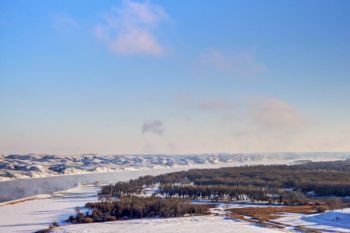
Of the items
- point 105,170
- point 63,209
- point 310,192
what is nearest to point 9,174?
point 105,170

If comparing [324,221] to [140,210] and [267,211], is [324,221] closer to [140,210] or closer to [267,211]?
[267,211]

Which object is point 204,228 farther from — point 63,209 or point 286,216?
point 63,209

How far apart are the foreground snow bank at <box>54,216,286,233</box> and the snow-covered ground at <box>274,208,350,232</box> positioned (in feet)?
9.03

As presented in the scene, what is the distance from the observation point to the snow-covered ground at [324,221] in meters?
23.9

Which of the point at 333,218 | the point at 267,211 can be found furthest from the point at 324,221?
the point at 267,211

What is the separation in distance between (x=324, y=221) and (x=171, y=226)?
857 centimetres

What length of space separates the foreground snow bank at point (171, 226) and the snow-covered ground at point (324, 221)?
2.75 meters

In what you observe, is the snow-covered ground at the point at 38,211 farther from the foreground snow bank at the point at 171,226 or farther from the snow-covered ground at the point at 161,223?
the foreground snow bank at the point at 171,226

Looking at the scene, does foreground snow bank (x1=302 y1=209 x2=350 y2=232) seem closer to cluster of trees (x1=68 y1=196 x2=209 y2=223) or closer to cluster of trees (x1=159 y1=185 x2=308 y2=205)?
cluster of trees (x1=68 y1=196 x2=209 y2=223)

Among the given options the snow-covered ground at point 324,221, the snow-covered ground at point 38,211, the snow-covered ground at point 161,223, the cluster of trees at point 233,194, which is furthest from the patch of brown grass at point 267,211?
the snow-covered ground at point 38,211

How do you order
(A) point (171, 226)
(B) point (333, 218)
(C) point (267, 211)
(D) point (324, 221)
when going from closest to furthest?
(A) point (171, 226), (D) point (324, 221), (B) point (333, 218), (C) point (267, 211)

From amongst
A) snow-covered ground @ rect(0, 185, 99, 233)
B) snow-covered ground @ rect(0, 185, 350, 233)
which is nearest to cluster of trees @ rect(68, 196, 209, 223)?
snow-covered ground @ rect(0, 185, 350, 233)

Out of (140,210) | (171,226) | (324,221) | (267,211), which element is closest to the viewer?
(171,226)

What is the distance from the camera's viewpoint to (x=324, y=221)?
2567 cm
